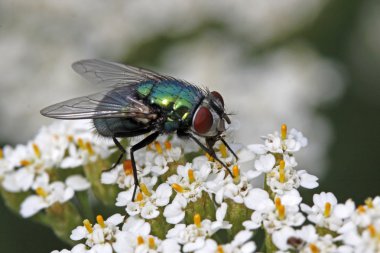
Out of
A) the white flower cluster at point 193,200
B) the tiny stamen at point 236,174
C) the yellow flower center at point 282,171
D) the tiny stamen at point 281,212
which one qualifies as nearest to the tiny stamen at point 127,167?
the white flower cluster at point 193,200

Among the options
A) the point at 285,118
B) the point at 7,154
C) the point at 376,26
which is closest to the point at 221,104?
the point at 7,154

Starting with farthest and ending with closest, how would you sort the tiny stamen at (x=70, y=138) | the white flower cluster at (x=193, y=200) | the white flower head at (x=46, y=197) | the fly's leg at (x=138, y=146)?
1. the tiny stamen at (x=70, y=138)
2. the white flower head at (x=46, y=197)
3. the fly's leg at (x=138, y=146)
4. the white flower cluster at (x=193, y=200)

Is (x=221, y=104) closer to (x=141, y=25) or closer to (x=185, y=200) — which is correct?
(x=185, y=200)

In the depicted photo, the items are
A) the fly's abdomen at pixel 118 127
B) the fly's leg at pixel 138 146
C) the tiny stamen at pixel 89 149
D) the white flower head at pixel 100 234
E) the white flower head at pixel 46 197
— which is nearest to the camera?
the white flower head at pixel 100 234

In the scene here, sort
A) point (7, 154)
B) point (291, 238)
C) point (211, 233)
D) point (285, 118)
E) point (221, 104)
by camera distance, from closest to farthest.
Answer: point (291, 238) → point (211, 233) → point (221, 104) → point (7, 154) → point (285, 118)

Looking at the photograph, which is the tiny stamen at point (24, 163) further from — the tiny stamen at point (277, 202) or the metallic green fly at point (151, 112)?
the tiny stamen at point (277, 202)

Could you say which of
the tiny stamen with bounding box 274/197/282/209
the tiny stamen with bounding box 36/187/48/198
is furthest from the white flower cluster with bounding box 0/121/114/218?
the tiny stamen with bounding box 274/197/282/209

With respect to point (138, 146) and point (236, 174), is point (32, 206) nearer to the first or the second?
point (138, 146)

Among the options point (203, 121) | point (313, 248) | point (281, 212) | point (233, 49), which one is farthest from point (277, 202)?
point (233, 49)
